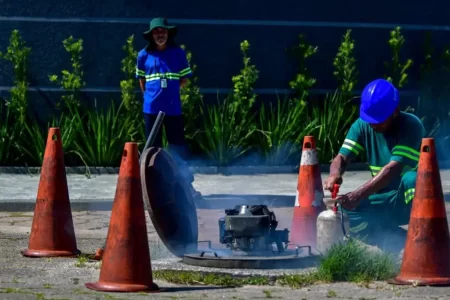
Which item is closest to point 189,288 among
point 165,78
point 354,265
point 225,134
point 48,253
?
point 354,265

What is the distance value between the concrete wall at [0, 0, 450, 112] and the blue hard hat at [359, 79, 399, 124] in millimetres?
6832

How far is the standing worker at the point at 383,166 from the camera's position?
8148 mm

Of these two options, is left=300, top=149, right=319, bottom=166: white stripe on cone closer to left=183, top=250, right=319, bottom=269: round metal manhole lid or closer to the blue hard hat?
the blue hard hat

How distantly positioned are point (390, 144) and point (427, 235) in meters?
1.23

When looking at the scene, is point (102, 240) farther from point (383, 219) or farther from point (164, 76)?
point (164, 76)

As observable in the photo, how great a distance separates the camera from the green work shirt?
8188 mm

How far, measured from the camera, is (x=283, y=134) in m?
14.4

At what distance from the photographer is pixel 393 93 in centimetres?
822

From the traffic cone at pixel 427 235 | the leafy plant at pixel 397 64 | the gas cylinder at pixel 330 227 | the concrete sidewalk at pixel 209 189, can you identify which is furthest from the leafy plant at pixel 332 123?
the traffic cone at pixel 427 235

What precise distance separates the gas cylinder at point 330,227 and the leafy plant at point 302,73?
22.1 ft

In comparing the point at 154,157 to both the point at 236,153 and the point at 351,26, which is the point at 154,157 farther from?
the point at 351,26

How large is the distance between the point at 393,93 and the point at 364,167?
6.38 meters

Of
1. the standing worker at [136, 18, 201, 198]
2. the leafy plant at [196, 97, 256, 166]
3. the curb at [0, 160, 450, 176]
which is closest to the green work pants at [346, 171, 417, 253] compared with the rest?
the standing worker at [136, 18, 201, 198]

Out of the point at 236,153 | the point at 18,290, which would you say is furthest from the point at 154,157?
the point at 236,153
